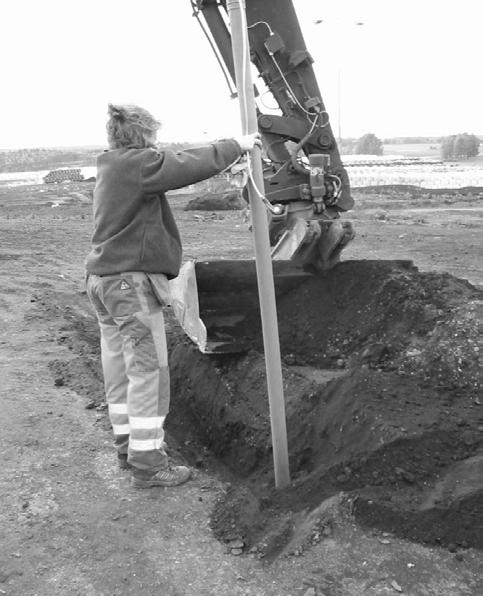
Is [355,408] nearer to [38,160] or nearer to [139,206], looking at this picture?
[139,206]

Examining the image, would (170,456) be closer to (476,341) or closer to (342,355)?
(342,355)

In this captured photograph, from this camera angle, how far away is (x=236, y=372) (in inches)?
213

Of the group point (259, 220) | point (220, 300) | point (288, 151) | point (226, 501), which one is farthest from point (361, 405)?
point (288, 151)

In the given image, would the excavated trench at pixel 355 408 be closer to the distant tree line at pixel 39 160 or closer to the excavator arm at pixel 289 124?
the excavator arm at pixel 289 124

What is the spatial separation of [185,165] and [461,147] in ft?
153

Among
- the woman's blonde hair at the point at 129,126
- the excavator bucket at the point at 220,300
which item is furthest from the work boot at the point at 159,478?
the woman's blonde hair at the point at 129,126

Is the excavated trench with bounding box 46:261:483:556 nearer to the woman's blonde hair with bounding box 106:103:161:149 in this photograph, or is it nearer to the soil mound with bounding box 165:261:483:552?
the soil mound with bounding box 165:261:483:552

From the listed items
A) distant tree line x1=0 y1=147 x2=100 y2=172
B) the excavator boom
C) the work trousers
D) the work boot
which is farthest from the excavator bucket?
distant tree line x1=0 y1=147 x2=100 y2=172

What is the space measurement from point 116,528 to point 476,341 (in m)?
2.61

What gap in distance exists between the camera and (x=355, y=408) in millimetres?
4086

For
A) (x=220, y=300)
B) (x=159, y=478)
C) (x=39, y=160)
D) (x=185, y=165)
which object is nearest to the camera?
(x=185, y=165)

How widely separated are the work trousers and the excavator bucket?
1266 millimetres

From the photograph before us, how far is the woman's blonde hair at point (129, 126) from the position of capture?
365 cm

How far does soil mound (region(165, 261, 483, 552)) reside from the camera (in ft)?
11.2
